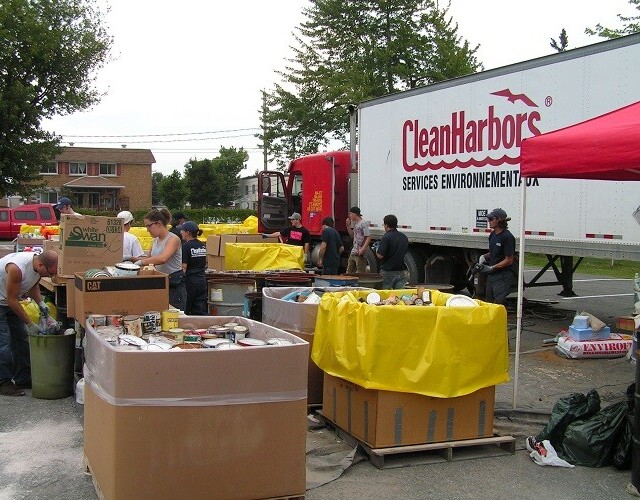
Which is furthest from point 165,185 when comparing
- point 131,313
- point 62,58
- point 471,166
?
point 131,313

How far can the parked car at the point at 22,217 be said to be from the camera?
32.3 meters

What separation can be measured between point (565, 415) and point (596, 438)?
0.28 metres

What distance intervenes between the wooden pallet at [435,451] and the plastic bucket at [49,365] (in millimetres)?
3065

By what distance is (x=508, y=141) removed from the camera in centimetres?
1009

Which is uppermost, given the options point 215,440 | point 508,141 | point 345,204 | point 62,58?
point 62,58

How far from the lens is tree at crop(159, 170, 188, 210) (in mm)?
59969

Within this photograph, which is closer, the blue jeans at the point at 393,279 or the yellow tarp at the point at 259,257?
the blue jeans at the point at 393,279

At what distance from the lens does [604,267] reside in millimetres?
21906

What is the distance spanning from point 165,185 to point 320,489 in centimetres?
5854

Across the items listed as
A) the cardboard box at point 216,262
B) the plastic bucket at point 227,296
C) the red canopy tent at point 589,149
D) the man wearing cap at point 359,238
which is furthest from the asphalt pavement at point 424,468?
the cardboard box at point 216,262

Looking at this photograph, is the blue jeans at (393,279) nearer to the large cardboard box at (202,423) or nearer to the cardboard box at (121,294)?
the cardboard box at (121,294)

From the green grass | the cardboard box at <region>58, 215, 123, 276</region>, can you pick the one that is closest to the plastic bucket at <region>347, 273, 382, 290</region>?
the cardboard box at <region>58, 215, 123, 276</region>

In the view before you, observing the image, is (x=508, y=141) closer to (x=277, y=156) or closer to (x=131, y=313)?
(x=131, y=313)

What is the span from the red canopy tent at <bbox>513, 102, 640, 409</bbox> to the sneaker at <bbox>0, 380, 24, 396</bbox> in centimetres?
485
